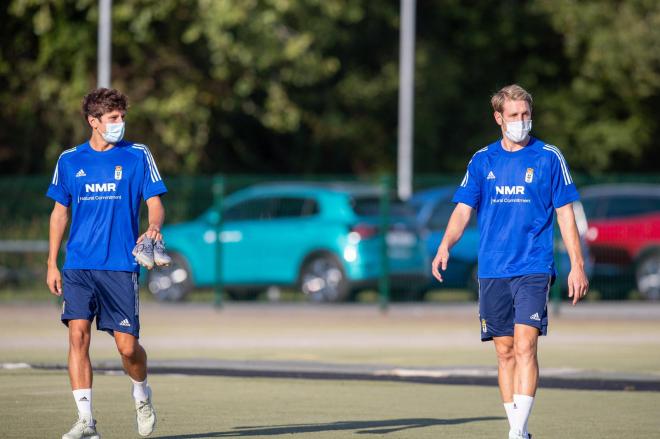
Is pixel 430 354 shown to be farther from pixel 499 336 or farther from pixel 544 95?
pixel 544 95

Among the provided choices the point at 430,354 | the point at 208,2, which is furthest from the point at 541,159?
the point at 208,2

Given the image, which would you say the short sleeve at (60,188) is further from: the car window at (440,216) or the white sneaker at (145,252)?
the car window at (440,216)

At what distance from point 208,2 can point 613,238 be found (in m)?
10.0

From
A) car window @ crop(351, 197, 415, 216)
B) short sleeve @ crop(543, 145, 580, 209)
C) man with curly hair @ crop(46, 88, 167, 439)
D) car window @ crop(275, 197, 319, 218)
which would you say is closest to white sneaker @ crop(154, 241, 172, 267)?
man with curly hair @ crop(46, 88, 167, 439)

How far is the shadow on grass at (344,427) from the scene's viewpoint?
9391 mm

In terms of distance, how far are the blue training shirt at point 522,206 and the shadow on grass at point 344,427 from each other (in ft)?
5.13

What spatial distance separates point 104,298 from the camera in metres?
8.95

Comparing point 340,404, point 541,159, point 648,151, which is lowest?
point 340,404

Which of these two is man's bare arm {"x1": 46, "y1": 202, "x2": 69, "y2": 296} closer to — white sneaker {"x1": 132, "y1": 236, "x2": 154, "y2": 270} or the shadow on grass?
white sneaker {"x1": 132, "y1": 236, "x2": 154, "y2": 270}

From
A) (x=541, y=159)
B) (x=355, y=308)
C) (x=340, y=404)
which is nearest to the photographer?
(x=541, y=159)

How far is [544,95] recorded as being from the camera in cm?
3834

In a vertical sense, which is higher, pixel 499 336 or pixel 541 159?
pixel 541 159

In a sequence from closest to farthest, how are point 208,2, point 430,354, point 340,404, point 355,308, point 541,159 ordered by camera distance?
point 541,159, point 340,404, point 430,354, point 355,308, point 208,2

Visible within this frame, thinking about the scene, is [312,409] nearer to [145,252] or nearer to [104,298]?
[104,298]
